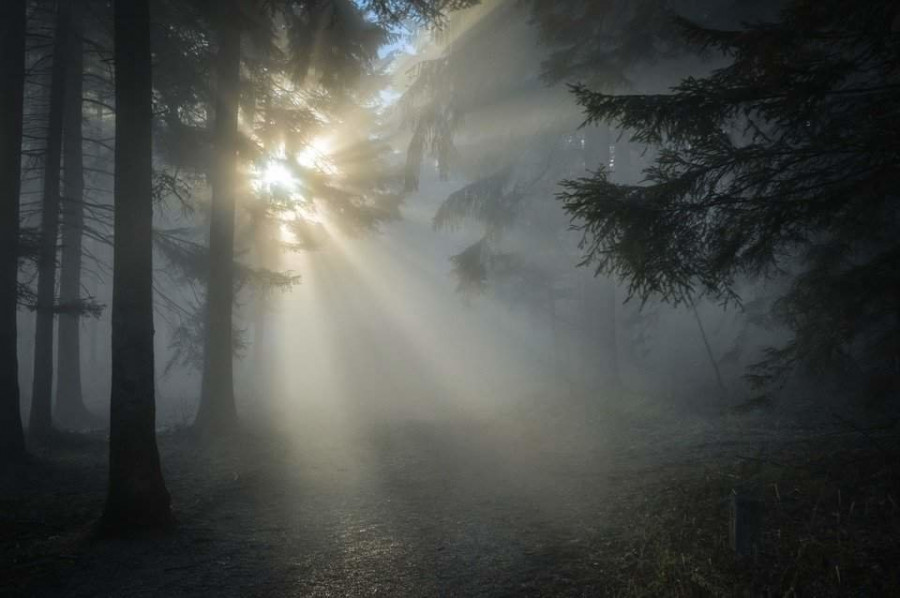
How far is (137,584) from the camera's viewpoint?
554 cm

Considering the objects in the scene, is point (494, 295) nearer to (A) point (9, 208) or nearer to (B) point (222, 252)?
(B) point (222, 252)

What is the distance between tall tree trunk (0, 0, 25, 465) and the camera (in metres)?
9.80

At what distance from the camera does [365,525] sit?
747 centimetres

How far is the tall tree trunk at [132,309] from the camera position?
6.88m

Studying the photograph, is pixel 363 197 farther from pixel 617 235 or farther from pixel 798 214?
pixel 798 214

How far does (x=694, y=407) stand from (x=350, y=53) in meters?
11.5

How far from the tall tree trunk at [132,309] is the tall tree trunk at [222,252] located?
18.6 feet

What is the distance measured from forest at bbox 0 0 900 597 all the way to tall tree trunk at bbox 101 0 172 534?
36mm

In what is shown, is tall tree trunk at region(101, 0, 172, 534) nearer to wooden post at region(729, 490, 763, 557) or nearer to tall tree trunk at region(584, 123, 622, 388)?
wooden post at region(729, 490, 763, 557)

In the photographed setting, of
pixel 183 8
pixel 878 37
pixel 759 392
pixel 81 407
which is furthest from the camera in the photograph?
pixel 81 407

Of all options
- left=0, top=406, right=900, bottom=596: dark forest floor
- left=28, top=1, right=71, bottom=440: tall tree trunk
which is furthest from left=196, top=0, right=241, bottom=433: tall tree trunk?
left=28, top=1, right=71, bottom=440: tall tree trunk

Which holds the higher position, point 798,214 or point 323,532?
point 798,214

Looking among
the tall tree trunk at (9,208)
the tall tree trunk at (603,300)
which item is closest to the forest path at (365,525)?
the tall tree trunk at (9,208)

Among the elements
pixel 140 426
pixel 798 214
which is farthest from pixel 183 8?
pixel 798 214
